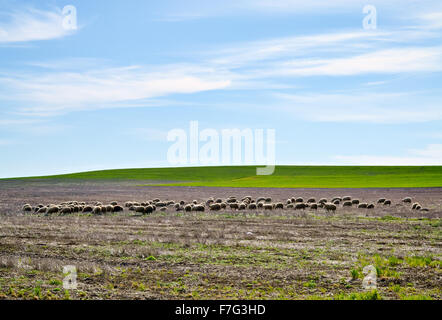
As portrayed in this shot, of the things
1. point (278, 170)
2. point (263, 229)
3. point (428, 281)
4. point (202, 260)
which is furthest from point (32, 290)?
point (278, 170)

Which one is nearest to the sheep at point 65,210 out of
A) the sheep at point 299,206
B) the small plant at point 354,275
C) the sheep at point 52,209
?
the sheep at point 52,209

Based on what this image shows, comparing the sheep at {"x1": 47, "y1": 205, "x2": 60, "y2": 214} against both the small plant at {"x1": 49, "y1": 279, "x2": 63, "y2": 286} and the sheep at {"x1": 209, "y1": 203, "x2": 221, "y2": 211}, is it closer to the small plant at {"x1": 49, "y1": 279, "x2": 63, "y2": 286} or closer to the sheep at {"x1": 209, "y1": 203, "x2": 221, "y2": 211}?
the sheep at {"x1": 209, "y1": 203, "x2": 221, "y2": 211}

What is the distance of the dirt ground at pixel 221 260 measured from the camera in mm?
11625

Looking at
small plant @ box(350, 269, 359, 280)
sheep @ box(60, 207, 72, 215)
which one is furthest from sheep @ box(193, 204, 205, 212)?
small plant @ box(350, 269, 359, 280)

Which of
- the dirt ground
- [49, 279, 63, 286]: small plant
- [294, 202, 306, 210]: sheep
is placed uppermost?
[49, 279, 63, 286]: small plant

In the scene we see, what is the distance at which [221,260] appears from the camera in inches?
611

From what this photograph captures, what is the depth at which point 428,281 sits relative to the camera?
1268 centimetres

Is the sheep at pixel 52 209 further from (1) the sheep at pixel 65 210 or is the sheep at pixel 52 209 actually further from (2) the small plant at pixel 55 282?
(2) the small plant at pixel 55 282

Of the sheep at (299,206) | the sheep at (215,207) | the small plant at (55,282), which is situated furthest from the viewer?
the sheep at (299,206)

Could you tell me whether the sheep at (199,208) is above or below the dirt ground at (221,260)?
below

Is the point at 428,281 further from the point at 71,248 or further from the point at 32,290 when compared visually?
the point at 71,248

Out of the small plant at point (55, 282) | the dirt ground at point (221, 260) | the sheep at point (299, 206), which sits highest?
the small plant at point (55, 282)

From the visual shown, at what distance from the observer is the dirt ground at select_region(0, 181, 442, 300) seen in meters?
11.6

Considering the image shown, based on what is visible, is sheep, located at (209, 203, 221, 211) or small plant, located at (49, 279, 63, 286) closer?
Result: small plant, located at (49, 279, 63, 286)
